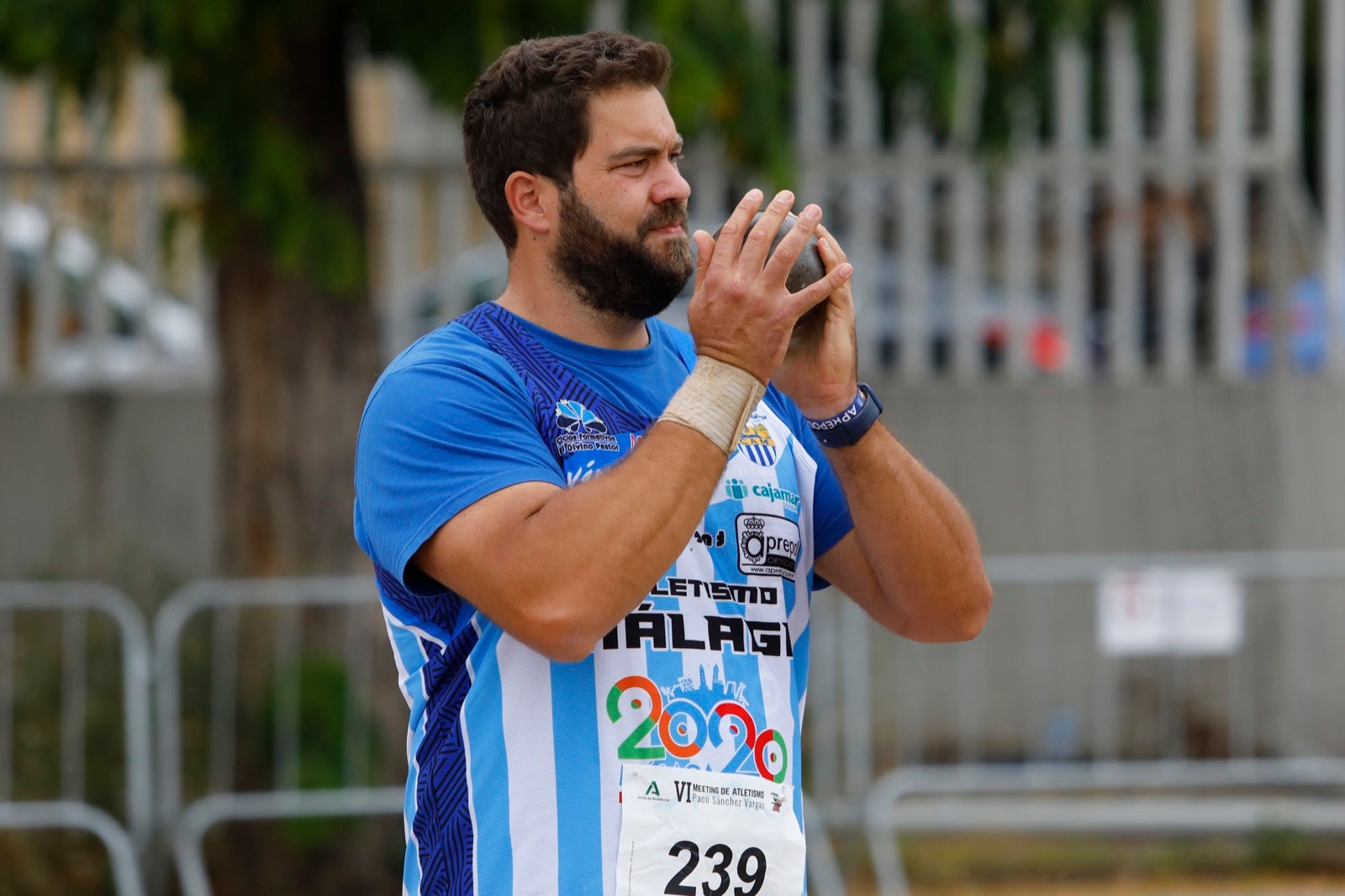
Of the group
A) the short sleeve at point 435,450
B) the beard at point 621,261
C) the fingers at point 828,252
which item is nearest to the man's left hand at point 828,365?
the fingers at point 828,252

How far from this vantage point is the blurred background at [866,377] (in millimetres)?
5984

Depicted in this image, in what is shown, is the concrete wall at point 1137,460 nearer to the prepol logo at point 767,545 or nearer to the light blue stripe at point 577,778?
the prepol logo at point 767,545

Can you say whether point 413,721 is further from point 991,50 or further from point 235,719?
point 991,50

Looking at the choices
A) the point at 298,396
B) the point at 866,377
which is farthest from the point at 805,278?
the point at 866,377

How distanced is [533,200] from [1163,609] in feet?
15.0

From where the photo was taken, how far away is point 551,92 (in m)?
2.43

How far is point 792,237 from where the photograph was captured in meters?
2.21

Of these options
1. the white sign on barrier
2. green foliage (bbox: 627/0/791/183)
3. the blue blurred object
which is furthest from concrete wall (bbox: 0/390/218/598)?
the blue blurred object

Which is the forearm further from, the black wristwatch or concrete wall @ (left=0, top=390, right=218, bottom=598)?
concrete wall @ (left=0, top=390, right=218, bottom=598)

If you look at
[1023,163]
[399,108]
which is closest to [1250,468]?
[1023,163]

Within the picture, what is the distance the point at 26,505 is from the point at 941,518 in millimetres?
6040

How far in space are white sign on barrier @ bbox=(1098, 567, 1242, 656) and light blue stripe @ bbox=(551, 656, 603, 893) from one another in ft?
14.7

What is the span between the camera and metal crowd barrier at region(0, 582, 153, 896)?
5.72m

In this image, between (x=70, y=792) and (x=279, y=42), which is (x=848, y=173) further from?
(x=70, y=792)
